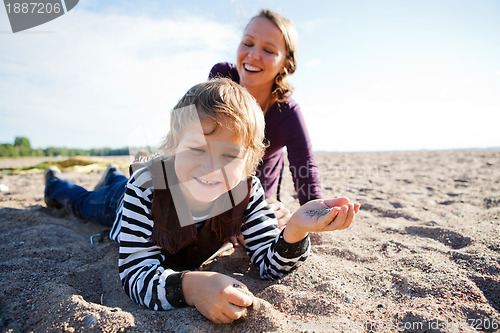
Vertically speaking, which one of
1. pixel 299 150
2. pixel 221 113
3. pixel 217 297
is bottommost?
pixel 217 297

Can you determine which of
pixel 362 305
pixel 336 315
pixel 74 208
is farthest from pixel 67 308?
pixel 74 208

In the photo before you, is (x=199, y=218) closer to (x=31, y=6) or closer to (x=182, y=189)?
(x=182, y=189)

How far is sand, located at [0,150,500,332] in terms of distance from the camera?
1.17 m

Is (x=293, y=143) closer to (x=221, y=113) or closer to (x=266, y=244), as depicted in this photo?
(x=266, y=244)

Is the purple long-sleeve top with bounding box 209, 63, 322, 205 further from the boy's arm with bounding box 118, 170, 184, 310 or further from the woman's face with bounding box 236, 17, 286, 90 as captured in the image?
the boy's arm with bounding box 118, 170, 184, 310

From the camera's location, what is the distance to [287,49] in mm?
2629

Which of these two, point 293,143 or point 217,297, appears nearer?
point 217,297

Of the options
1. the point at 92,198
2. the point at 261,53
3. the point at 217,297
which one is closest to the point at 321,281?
the point at 217,297

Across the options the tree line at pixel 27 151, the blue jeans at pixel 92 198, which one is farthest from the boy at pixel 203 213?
the tree line at pixel 27 151

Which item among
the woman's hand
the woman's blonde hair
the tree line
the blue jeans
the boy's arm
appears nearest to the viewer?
the woman's hand

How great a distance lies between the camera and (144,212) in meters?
1.45

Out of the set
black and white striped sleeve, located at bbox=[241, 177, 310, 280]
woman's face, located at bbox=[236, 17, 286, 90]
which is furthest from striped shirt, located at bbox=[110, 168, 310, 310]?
woman's face, located at bbox=[236, 17, 286, 90]

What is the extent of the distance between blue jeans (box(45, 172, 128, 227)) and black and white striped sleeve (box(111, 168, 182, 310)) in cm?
94

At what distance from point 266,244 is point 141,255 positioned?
0.63 metres
